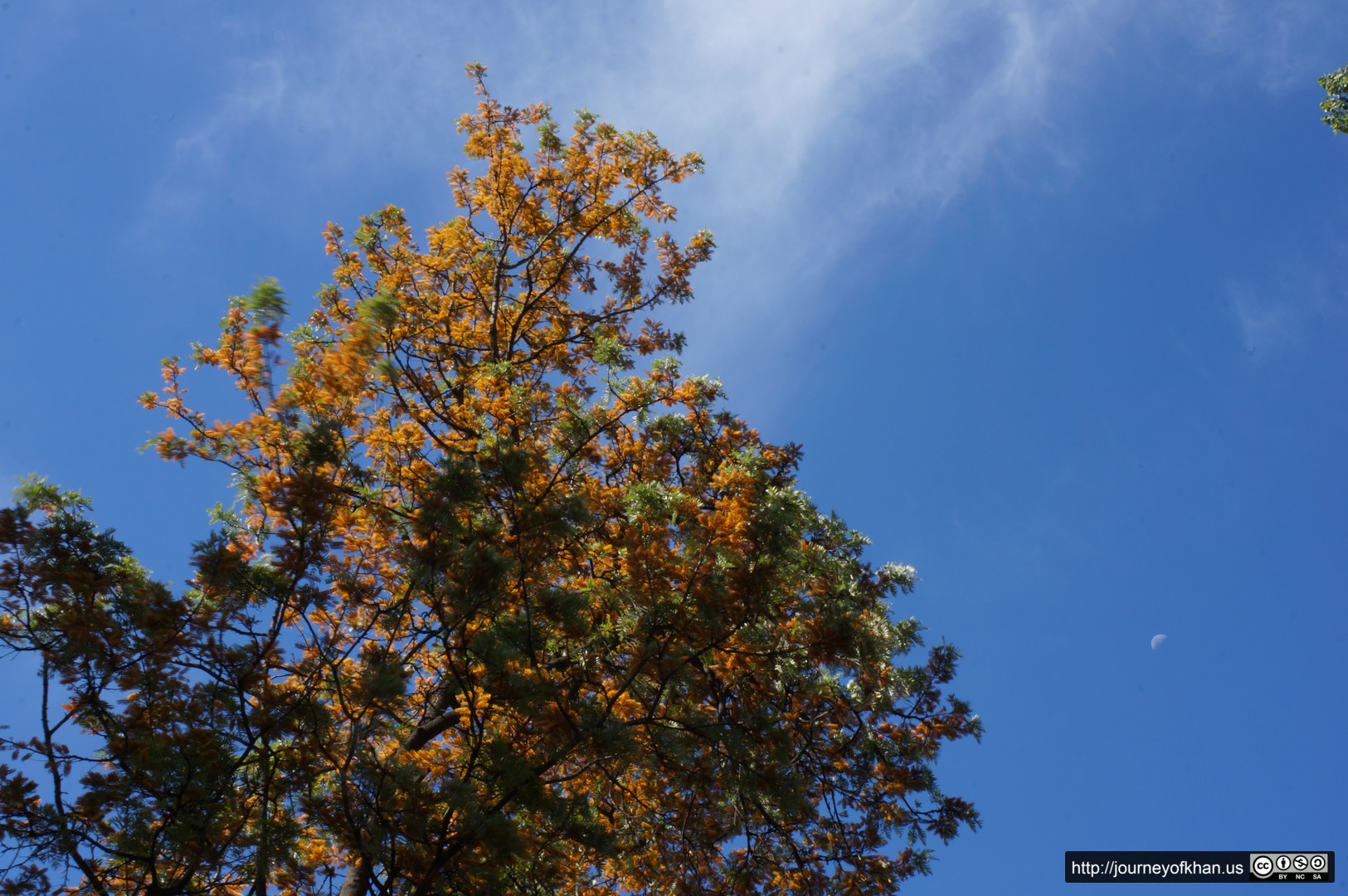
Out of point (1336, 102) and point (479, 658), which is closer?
point (479, 658)

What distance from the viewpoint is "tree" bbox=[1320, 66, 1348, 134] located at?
1234cm

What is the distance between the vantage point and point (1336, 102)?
1245 centimetres

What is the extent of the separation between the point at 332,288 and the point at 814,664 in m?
6.71

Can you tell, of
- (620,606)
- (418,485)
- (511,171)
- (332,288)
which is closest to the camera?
(418,485)

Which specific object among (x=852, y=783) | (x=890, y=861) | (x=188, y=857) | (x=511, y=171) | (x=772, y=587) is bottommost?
(x=188, y=857)

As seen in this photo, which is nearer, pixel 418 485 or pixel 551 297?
pixel 418 485

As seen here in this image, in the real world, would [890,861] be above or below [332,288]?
below

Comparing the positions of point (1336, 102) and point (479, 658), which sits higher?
point (1336, 102)

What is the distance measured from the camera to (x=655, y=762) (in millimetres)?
7535

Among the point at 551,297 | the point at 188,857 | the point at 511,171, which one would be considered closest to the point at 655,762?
the point at 188,857

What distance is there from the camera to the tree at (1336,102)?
12344 millimetres

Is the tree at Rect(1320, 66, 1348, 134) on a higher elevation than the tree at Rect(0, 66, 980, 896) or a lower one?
higher

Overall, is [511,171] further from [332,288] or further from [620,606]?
[620,606]

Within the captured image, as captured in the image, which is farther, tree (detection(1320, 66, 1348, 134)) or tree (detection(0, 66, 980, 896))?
tree (detection(1320, 66, 1348, 134))
